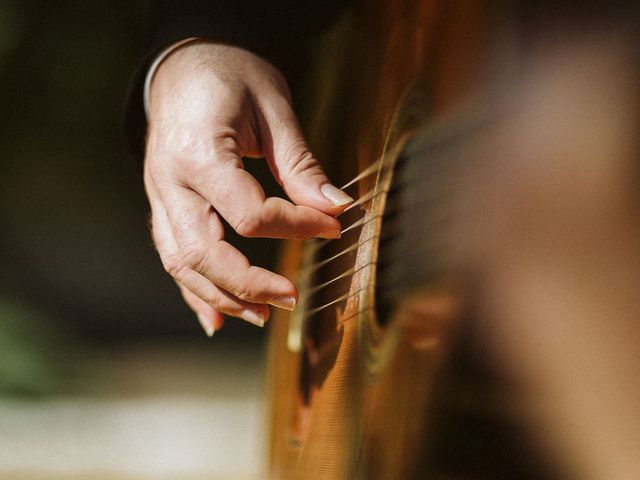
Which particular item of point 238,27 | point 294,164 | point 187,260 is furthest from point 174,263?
point 238,27

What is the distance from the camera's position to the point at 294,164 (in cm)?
57

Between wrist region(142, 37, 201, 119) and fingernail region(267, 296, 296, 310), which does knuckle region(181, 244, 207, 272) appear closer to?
fingernail region(267, 296, 296, 310)

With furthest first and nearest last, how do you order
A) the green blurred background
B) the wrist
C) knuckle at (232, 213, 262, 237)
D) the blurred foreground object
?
the green blurred background, the wrist, knuckle at (232, 213, 262, 237), the blurred foreground object

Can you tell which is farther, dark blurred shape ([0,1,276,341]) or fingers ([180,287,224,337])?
dark blurred shape ([0,1,276,341])

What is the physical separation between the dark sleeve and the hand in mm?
50

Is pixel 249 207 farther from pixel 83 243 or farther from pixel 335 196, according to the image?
pixel 83 243

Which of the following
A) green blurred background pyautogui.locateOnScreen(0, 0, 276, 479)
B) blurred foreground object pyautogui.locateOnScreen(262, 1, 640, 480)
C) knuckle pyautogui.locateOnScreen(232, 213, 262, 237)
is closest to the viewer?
blurred foreground object pyautogui.locateOnScreen(262, 1, 640, 480)

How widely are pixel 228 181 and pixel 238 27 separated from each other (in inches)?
10.1

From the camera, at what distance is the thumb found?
54 centimetres

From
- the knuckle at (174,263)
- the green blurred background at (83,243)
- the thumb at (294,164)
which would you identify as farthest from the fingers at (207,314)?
the green blurred background at (83,243)

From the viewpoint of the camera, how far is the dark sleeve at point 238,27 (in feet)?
2.31

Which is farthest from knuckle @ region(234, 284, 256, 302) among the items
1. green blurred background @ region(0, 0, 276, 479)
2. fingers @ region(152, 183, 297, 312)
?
green blurred background @ region(0, 0, 276, 479)

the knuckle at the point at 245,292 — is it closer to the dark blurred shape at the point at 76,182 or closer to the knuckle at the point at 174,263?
the knuckle at the point at 174,263

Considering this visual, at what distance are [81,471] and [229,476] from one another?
0.87 feet
